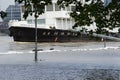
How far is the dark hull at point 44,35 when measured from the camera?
66375mm

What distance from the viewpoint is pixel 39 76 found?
63.1 feet

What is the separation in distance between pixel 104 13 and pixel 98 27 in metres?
0.83

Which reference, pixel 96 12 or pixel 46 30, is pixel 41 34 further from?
pixel 96 12

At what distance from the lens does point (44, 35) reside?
66312 mm

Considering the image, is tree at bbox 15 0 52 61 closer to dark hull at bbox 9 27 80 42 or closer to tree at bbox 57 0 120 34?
tree at bbox 57 0 120 34

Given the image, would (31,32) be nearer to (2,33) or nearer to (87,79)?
(87,79)

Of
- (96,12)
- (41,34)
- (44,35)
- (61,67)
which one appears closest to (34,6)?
(96,12)

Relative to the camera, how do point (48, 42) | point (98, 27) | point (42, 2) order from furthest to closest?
point (48, 42) → point (98, 27) → point (42, 2)

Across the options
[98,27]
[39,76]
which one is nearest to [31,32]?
[39,76]

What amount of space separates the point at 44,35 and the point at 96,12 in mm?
53807

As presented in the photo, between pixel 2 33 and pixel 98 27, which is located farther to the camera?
pixel 2 33

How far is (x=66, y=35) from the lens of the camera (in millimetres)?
67500

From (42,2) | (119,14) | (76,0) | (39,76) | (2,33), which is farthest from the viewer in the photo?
(2,33)

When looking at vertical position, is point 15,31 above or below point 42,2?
below
